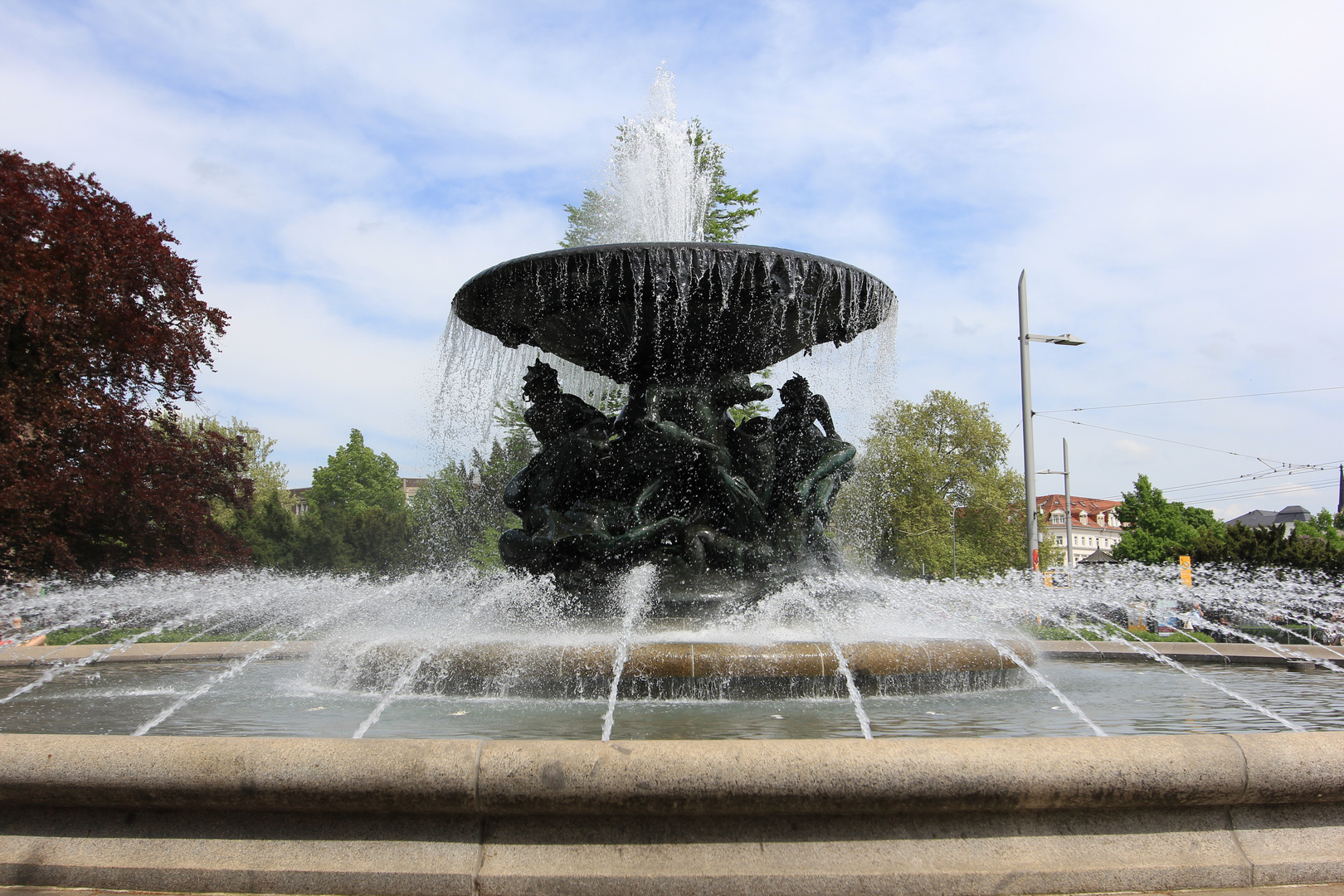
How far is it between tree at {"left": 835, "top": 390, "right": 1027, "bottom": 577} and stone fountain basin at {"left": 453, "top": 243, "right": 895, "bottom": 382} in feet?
121

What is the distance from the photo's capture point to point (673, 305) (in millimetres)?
8133

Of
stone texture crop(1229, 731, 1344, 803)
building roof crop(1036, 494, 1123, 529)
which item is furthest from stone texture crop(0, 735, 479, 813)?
building roof crop(1036, 494, 1123, 529)

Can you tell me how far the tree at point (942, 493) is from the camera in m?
47.0

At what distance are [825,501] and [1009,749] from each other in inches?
233

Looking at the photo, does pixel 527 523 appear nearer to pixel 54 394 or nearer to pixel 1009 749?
pixel 1009 749

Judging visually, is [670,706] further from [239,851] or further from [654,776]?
[239,851]

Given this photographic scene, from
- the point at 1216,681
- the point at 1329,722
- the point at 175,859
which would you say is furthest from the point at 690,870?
the point at 1216,681

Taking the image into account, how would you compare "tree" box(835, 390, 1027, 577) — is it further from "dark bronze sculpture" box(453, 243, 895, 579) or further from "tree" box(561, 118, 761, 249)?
"dark bronze sculpture" box(453, 243, 895, 579)

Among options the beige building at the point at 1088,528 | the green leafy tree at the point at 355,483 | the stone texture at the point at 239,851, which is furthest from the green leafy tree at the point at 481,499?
the beige building at the point at 1088,528

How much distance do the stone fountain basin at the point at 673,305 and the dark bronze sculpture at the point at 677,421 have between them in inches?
0.7

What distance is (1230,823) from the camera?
3238 millimetres

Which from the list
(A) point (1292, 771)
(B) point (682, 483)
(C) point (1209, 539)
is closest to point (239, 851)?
(A) point (1292, 771)

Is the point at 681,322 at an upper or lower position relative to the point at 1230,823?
upper

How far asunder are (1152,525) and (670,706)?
6409 cm
